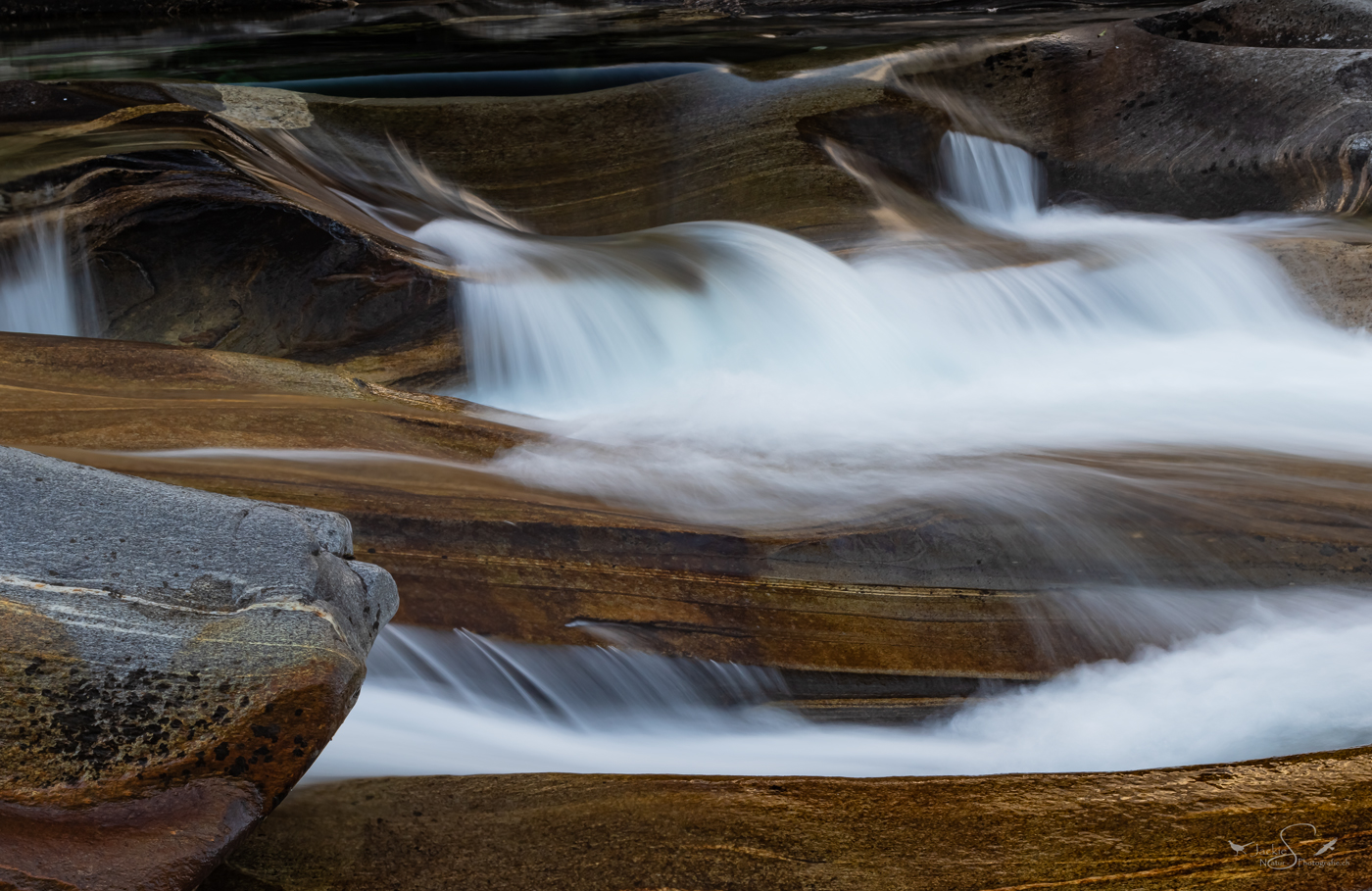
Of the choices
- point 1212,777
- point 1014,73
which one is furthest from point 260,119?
point 1212,777

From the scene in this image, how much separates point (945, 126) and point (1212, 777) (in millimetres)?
5541

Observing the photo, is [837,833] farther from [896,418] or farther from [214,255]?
[214,255]

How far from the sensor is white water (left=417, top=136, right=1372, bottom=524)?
4066mm

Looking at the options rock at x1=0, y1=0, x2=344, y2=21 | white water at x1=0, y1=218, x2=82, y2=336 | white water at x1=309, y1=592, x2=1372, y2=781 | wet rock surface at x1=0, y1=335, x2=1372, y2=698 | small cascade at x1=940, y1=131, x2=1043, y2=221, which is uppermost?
rock at x1=0, y1=0, x2=344, y2=21

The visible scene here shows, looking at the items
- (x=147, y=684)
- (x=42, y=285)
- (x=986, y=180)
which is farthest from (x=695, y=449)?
(x=986, y=180)

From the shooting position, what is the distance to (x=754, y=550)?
297cm

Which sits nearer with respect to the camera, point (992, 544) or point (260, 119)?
point (992, 544)

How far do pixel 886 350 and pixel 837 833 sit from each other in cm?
343

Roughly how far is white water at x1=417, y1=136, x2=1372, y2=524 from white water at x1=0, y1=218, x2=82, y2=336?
166 centimetres

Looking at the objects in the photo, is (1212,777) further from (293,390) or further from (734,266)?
(734,266)

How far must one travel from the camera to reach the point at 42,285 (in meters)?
4.68

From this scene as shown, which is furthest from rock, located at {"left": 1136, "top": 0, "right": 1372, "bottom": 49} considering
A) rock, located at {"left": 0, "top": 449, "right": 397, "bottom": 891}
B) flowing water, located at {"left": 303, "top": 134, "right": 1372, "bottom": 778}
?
rock, located at {"left": 0, "top": 449, "right": 397, "bottom": 891}

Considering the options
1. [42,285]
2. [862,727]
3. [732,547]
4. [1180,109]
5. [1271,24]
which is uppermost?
[1271,24]

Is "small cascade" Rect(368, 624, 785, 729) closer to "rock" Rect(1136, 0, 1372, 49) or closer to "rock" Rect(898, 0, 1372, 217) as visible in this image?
"rock" Rect(898, 0, 1372, 217)
